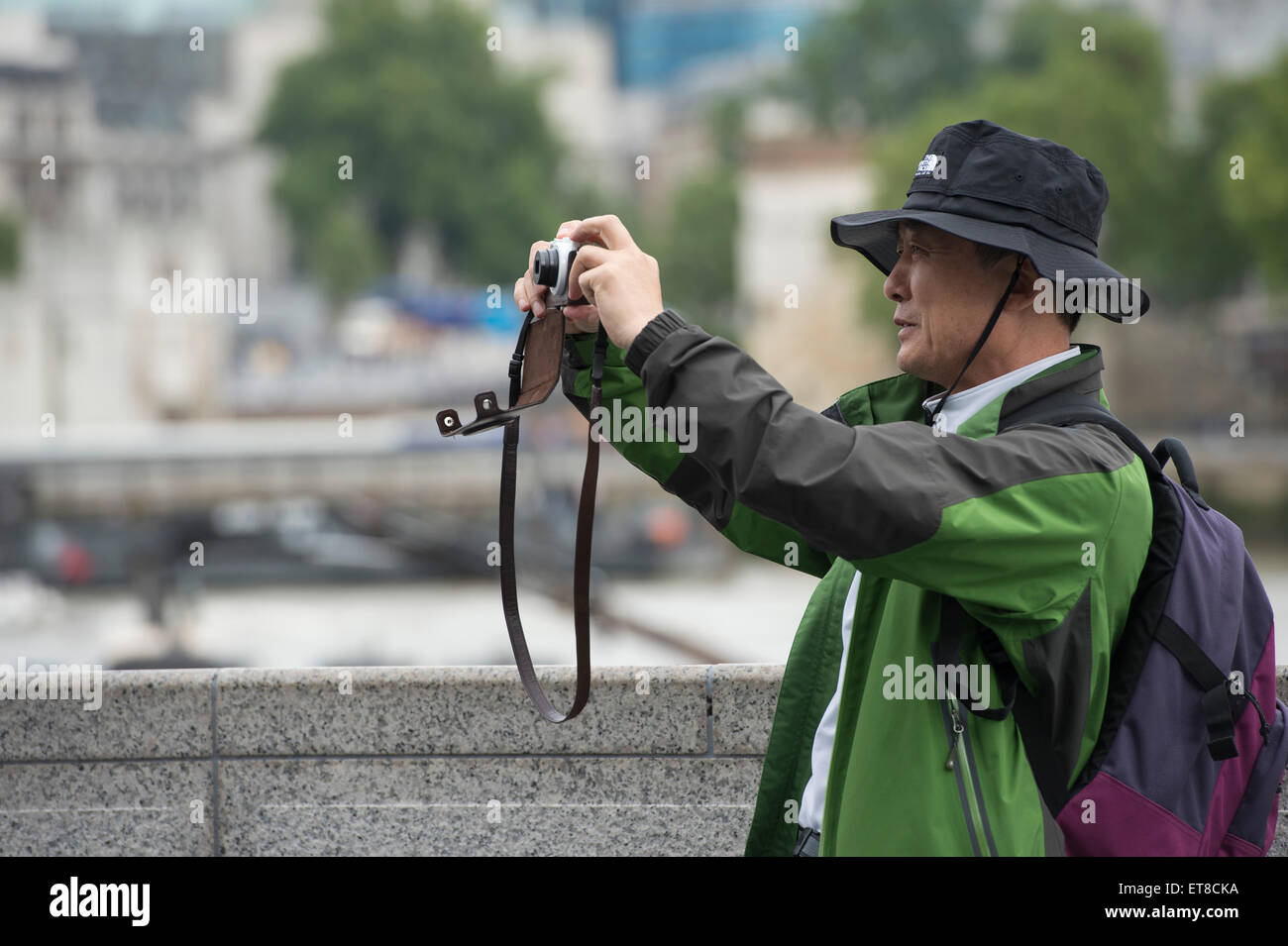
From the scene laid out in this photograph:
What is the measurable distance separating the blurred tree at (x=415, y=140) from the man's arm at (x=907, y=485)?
52.8 m

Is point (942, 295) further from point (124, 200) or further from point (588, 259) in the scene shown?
point (124, 200)

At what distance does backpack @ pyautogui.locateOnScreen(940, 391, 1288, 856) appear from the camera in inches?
85.7

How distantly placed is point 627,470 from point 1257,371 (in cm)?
1822

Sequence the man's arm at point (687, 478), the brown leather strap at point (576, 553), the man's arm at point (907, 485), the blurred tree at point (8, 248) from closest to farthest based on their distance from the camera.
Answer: the man's arm at point (907, 485) < the brown leather strap at point (576, 553) < the man's arm at point (687, 478) < the blurred tree at point (8, 248)

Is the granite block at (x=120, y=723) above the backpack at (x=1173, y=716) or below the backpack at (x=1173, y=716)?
below

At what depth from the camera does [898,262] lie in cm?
254

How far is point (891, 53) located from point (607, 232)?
185 ft

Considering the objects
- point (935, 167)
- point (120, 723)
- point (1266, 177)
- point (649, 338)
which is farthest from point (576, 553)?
point (1266, 177)

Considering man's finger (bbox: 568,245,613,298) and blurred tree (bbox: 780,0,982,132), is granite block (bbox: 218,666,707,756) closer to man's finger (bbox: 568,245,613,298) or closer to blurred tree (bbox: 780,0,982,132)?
man's finger (bbox: 568,245,613,298)

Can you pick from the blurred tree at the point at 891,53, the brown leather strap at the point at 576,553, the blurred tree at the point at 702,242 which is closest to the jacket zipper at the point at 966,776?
the brown leather strap at the point at 576,553

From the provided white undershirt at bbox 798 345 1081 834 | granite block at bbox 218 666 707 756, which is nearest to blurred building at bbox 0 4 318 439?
granite block at bbox 218 666 707 756

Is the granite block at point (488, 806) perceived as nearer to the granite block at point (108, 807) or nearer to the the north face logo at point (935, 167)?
the granite block at point (108, 807)

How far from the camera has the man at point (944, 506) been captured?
2.04 meters
